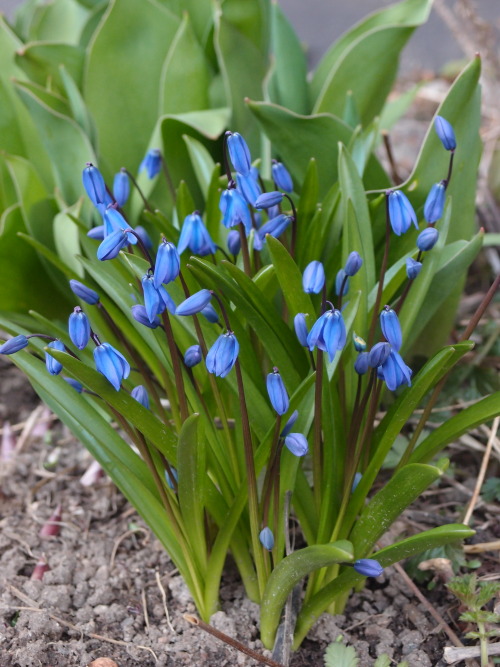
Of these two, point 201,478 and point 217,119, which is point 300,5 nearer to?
point 217,119

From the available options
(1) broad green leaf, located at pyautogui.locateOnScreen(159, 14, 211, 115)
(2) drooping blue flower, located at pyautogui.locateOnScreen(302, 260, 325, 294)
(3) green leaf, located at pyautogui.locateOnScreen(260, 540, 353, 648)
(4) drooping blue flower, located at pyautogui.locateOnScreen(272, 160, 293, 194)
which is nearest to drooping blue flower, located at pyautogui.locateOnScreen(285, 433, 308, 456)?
(3) green leaf, located at pyautogui.locateOnScreen(260, 540, 353, 648)

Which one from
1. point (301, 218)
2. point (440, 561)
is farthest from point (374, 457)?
point (301, 218)

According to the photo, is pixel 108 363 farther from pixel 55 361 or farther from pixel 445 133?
pixel 445 133

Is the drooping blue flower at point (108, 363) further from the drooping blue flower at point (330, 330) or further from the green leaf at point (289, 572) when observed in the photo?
the green leaf at point (289, 572)

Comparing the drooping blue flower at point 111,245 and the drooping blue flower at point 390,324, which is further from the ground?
the drooping blue flower at point 111,245

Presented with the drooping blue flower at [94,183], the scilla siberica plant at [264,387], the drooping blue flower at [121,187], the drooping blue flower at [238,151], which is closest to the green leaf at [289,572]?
the scilla siberica plant at [264,387]

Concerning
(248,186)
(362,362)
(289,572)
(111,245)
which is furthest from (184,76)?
(289,572)

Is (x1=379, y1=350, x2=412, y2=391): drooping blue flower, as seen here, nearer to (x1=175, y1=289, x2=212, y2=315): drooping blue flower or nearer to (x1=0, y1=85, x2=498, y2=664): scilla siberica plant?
(x1=0, y1=85, x2=498, y2=664): scilla siberica plant
